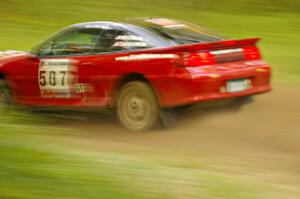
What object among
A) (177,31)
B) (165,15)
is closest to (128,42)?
(177,31)

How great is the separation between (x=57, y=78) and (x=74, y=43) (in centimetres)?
54

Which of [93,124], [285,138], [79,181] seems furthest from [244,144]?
[79,181]

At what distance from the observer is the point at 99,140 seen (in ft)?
28.1

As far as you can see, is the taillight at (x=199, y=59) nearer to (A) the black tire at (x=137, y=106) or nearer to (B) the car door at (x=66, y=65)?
(A) the black tire at (x=137, y=106)

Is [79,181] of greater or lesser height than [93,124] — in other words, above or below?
above

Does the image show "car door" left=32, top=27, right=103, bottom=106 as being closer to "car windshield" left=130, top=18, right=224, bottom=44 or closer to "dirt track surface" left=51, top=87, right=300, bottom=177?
"dirt track surface" left=51, top=87, right=300, bottom=177

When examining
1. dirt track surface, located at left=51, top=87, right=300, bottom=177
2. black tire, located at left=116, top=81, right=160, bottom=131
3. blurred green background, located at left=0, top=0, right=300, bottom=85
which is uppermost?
blurred green background, located at left=0, top=0, right=300, bottom=85

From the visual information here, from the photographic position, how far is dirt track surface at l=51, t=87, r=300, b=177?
750cm

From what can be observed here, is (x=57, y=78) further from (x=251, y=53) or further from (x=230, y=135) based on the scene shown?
(x=251, y=53)

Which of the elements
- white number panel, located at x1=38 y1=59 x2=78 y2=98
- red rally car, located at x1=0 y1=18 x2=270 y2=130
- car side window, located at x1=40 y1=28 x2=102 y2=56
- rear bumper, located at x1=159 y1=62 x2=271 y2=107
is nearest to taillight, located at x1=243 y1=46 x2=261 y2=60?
red rally car, located at x1=0 y1=18 x2=270 y2=130

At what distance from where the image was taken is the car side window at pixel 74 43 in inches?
374

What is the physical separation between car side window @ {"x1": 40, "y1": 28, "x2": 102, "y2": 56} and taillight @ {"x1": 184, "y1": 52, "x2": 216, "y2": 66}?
1.53 m

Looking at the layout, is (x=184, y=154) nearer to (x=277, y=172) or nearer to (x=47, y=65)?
(x=277, y=172)

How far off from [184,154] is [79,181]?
123 inches
